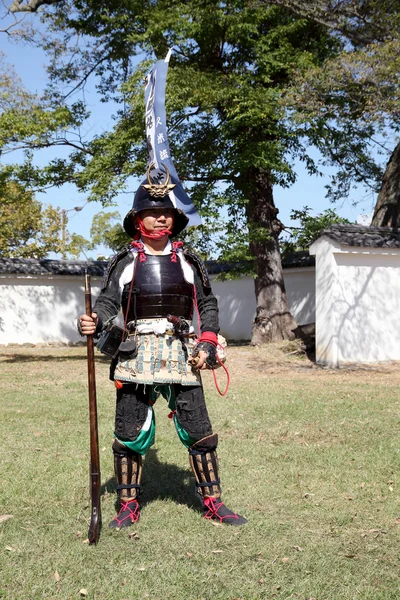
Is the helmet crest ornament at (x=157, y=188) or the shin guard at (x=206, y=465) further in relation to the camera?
the helmet crest ornament at (x=157, y=188)

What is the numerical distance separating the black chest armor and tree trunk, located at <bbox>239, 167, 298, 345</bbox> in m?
11.0

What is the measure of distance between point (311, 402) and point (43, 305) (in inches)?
476

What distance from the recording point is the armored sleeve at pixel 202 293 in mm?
4340

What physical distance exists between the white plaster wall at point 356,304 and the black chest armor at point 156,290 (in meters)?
8.23

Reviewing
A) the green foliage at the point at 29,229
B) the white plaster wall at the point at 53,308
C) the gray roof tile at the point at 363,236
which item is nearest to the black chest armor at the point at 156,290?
the gray roof tile at the point at 363,236

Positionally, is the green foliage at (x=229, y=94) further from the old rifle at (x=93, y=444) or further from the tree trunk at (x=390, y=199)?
the old rifle at (x=93, y=444)

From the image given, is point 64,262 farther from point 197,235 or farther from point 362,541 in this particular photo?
point 362,541

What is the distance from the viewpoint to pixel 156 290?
4156 millimetres

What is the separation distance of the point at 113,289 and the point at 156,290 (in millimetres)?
305

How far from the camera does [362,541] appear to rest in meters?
3.79

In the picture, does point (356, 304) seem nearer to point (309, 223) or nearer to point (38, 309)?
point (309, 223)

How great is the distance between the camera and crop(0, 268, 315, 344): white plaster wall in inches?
725

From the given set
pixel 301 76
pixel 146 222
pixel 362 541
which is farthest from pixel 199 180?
pixel 362 541

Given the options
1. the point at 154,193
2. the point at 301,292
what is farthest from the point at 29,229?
the point at 154,193
